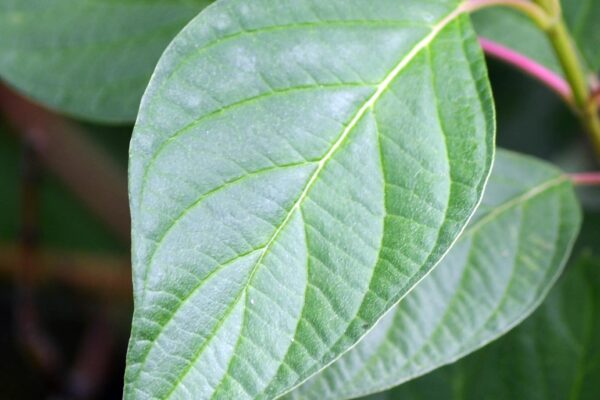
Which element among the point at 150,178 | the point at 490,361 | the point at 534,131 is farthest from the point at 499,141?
the point at 150,178

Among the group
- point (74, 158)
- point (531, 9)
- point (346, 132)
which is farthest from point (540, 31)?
point (74, 158)

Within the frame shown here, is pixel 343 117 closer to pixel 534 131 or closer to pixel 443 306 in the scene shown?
pixel 443 306

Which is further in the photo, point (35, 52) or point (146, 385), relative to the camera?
point (35, 52)

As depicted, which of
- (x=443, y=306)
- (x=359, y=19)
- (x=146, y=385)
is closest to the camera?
(x=146, y=385)

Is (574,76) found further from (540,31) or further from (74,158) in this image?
(74,158)

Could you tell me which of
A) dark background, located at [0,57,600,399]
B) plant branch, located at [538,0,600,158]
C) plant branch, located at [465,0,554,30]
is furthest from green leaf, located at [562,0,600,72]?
dark background, located at [0,57,600,399]

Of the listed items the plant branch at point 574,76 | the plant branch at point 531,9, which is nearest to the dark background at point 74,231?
the plant branch at point 574,76

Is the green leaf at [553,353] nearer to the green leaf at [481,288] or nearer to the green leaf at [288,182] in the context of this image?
the green leaf at [481,288]
